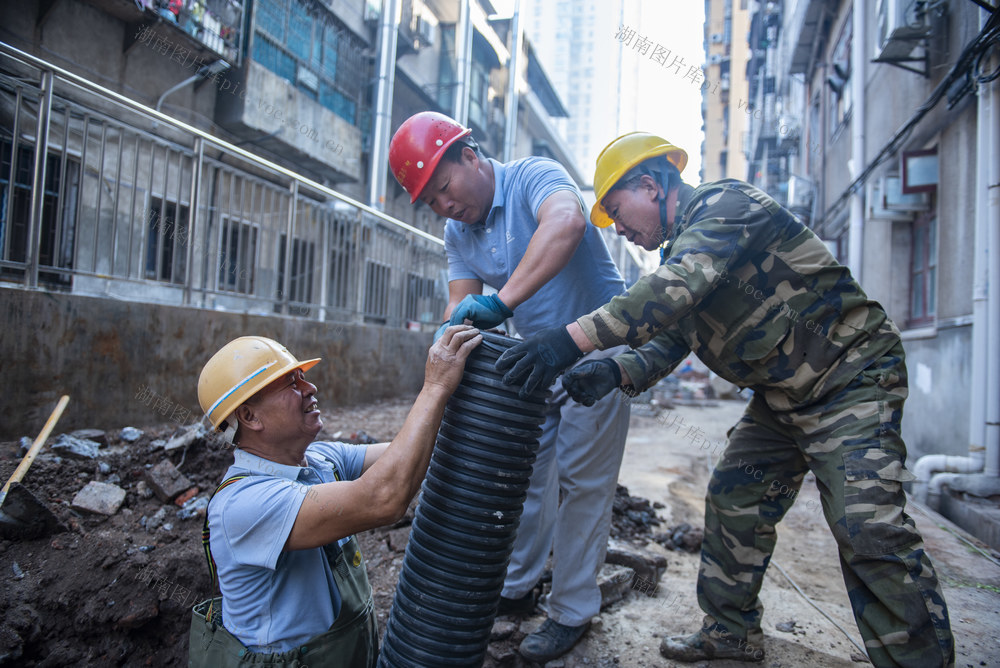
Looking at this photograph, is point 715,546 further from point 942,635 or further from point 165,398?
point 165,398

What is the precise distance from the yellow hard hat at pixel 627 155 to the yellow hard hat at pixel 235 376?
1367mm

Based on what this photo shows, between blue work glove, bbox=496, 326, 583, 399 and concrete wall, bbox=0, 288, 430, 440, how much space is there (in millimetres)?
2871

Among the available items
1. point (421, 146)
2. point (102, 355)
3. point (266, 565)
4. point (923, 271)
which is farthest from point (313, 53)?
point (266, 565)

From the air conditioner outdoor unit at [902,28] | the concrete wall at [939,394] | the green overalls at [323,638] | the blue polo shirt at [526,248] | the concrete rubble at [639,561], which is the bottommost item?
the concrete rubble at [639,561]

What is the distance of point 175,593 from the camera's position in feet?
8.10

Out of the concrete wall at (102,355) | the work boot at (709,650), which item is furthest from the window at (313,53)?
the work boot at (709,650)

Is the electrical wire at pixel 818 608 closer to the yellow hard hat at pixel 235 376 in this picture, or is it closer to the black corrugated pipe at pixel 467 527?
the black corrugated pipe at pixel 467 527

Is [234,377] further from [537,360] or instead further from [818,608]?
[818,608]

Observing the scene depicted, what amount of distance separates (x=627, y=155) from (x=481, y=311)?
33.5 inches

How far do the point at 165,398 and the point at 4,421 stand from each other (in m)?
0.93

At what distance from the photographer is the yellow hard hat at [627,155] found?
2.20 metres

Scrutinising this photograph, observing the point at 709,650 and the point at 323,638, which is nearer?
the point at 323,638

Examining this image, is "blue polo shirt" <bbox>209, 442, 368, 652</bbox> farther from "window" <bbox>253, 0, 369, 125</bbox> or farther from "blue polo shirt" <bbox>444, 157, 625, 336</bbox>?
"window" <bbox>253, 0, 369, 125</bbox>

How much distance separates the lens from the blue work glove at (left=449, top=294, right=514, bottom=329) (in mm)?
1981
